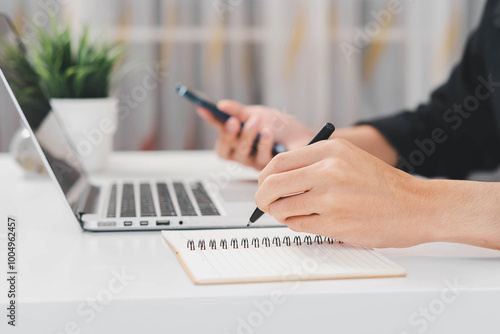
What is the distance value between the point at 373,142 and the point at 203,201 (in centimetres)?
49

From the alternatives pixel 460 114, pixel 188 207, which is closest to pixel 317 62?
pixel 460 114

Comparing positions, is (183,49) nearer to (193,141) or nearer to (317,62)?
(193,141)

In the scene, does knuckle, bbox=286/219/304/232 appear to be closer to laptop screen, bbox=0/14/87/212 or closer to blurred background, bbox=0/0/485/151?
laptop screen, bbox=0/14/87/212

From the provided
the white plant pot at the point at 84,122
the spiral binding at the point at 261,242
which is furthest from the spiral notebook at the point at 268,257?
the white plant pot at the point at 84,122

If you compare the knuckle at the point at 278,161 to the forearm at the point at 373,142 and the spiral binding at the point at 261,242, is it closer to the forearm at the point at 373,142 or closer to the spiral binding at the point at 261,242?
the spiral binding at the point at 261,242

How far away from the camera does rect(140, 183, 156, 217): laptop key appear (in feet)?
2.20

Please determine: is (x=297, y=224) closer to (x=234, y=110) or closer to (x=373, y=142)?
(x=234, y=110)

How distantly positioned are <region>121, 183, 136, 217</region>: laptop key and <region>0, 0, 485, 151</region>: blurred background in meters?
1.26

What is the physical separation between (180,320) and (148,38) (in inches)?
71.9

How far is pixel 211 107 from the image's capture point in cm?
104

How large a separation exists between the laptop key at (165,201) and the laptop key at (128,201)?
0.03 m

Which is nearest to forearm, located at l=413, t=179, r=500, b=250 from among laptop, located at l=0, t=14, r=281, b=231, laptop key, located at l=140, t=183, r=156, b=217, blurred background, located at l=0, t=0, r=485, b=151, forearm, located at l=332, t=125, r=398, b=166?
laptop, located at l=0, t=14, r=281, b=231

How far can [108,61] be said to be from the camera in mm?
1137

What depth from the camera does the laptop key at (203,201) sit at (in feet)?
2.22
